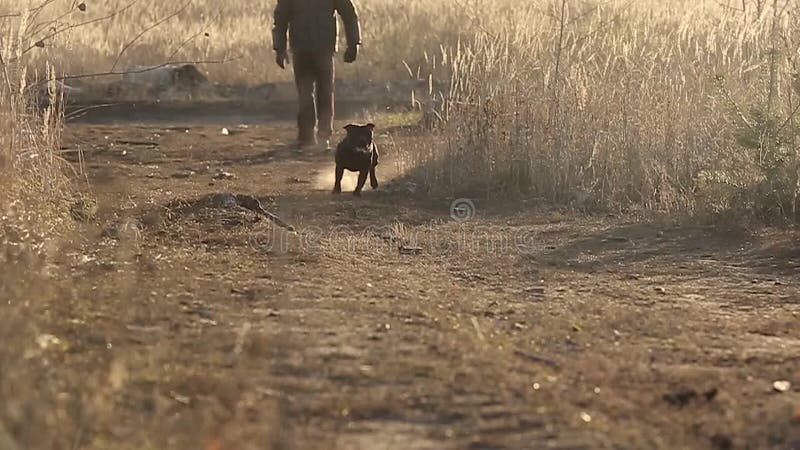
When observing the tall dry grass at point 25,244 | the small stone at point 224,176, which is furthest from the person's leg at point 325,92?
the tall dry grass at point 25,244

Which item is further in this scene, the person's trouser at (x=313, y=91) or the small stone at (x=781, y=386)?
the person's trouser at (x=313, y=91)

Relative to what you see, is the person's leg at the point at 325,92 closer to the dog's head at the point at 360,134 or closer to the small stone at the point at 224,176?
the small stone at the point at 224,176

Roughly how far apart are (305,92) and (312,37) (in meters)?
0.61

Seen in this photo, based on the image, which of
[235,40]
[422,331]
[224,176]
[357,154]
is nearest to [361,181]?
[357,154]

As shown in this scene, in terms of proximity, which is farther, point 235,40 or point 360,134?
point 235,40

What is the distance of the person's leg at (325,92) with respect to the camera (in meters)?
11.3

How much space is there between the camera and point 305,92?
453 inches

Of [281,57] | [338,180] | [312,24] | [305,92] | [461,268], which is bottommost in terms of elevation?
[338,180]

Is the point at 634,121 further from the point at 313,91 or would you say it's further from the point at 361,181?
the point at 313,91

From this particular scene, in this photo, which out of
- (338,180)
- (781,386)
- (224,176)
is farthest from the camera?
(224,176)

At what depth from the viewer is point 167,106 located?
16125 mm

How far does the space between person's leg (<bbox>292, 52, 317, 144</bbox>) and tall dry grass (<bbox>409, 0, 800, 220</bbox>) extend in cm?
230

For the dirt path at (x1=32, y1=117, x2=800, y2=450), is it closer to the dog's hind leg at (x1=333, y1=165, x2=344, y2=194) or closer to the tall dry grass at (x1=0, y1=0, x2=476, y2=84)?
the dog's hind leg at (x1=333, y1=165, x2=344, y2=194)

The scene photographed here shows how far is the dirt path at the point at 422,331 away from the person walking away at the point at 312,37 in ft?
12.1
